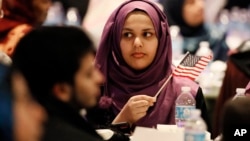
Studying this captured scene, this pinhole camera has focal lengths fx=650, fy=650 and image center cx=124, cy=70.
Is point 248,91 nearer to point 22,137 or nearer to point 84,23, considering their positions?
point 22,137

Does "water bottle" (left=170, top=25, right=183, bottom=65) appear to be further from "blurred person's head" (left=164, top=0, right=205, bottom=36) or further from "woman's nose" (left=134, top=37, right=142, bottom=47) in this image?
"woman's nose" (left=134, top=37, right=142, bottom=47)

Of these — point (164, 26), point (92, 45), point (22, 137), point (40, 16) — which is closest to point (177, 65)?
point (164, 26)

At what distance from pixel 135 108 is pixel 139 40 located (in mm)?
347

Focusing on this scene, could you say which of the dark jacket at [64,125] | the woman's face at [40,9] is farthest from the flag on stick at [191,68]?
the dark jacket at [64,125]

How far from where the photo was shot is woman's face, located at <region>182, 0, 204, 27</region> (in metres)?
5.14

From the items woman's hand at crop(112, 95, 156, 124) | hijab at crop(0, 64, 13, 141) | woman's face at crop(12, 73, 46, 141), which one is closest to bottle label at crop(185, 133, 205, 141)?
woman's hand at crop(112, 95, 156, 124)

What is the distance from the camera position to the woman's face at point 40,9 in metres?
3.40

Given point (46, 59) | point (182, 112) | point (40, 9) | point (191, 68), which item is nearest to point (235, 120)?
point (46, 59)

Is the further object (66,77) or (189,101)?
(189,101)

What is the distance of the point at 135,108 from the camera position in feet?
9.52

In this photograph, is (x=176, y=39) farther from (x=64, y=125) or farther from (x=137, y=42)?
(x=64, y=125)

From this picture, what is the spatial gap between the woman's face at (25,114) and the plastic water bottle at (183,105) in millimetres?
988

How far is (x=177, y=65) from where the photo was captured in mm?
3391

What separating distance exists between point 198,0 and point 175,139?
2760mm
